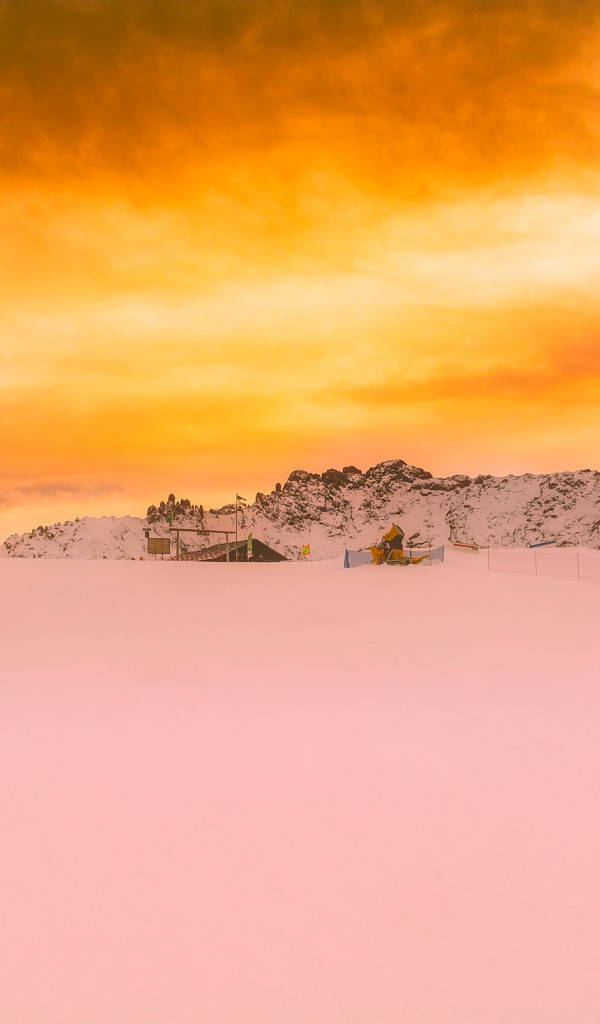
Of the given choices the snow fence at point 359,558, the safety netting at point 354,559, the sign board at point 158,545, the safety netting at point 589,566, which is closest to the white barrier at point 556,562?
the safety netting at point 589,566

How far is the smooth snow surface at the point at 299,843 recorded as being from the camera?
4199 mm

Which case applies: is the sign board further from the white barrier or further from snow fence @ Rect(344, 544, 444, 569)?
the white barrier

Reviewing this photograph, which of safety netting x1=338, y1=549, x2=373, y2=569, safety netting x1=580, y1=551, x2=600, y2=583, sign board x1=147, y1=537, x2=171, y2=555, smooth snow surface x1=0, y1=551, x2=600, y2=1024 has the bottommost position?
smooth snow surface x1=0, y1=551, x2=600, y2=1024

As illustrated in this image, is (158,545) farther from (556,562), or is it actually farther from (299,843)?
(299,843)

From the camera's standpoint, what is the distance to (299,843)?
5816 mm

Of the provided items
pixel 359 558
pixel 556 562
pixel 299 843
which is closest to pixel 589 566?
pixel 556 562

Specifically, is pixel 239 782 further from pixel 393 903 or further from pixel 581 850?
pixel 581 850

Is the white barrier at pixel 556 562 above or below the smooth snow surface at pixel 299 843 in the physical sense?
above

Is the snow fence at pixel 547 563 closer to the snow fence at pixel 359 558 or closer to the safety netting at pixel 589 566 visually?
the safety netting at pixel 589 566

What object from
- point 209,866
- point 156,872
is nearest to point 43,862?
point 156,872

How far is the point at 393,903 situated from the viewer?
499 cm

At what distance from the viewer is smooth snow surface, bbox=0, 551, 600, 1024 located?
420 cm

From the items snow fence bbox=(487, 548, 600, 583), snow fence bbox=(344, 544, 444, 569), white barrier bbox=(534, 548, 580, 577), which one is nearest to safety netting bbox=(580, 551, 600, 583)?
snow fence bbox=(487, 548, 600, 583)

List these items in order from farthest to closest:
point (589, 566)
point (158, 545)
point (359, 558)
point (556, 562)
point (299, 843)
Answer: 1. point (158, 545)
2. point (556, 562)
3. point (589, 566)
4. point (359, 558)
5. point (299, 843)
